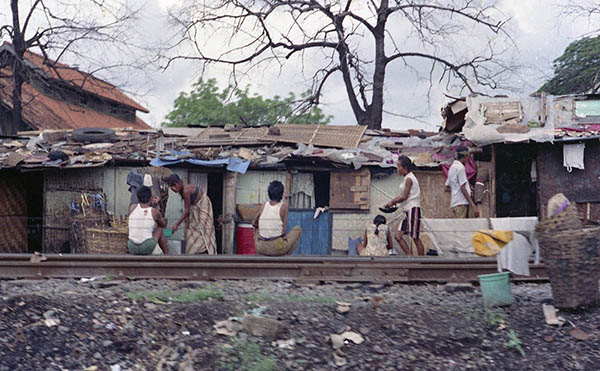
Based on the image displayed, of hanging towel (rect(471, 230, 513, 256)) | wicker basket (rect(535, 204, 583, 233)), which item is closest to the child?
hanging towel (rect(471, 230, 513, 256))

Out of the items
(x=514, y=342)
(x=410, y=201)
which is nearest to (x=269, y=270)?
(x=410, y=201)

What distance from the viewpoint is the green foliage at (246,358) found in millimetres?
5246

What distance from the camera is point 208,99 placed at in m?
40.3

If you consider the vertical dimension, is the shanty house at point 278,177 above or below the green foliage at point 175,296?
above

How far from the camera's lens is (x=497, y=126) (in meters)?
13.0

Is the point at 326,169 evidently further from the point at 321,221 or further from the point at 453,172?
the point at 453,172

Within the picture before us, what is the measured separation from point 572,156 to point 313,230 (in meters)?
5.58

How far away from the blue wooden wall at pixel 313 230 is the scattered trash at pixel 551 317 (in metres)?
7.80

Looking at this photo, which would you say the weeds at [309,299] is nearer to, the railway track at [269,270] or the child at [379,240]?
the railway track at [269,270]

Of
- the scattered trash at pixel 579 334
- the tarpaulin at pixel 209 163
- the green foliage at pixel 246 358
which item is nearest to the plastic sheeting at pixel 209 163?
the tarpaulin at pixel 209 163

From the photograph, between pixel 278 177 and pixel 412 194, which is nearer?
pixel 412 194

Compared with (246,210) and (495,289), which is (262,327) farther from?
(246,210)

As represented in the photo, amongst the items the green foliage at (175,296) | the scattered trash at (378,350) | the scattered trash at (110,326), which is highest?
the green foliage at (175,296)

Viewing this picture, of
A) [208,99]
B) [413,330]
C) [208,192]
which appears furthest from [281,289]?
[208,99]
